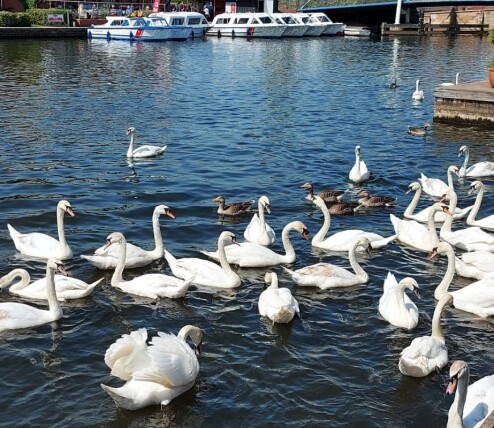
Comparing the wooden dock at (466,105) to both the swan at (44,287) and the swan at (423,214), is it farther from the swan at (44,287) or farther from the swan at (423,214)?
the swan at (44,287)

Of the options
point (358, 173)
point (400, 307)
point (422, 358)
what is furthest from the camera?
point (358, 173)

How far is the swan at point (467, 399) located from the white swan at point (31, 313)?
542cm

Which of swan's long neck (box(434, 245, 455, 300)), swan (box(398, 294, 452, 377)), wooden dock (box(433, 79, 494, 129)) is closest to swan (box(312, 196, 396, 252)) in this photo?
swan's long neck (box(434, 245, 455, 300))

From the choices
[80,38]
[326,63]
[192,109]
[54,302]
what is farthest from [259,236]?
[80,38]

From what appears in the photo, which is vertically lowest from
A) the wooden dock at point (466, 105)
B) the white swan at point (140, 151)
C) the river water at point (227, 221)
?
the river water at point (227, 221)

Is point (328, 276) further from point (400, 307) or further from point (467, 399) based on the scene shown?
point (467, 399)

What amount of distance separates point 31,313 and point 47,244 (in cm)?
275

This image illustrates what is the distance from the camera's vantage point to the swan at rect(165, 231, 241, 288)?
1188cm

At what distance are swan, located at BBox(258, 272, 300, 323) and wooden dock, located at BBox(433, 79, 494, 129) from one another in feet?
51.2

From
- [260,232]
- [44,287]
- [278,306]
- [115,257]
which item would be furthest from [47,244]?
[278,306]

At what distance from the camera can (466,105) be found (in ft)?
81.4

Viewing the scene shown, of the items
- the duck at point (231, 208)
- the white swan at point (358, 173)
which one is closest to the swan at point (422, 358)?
the duck at point (231, 208)

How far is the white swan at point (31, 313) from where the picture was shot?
10.2m

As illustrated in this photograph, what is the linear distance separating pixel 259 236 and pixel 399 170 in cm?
723
